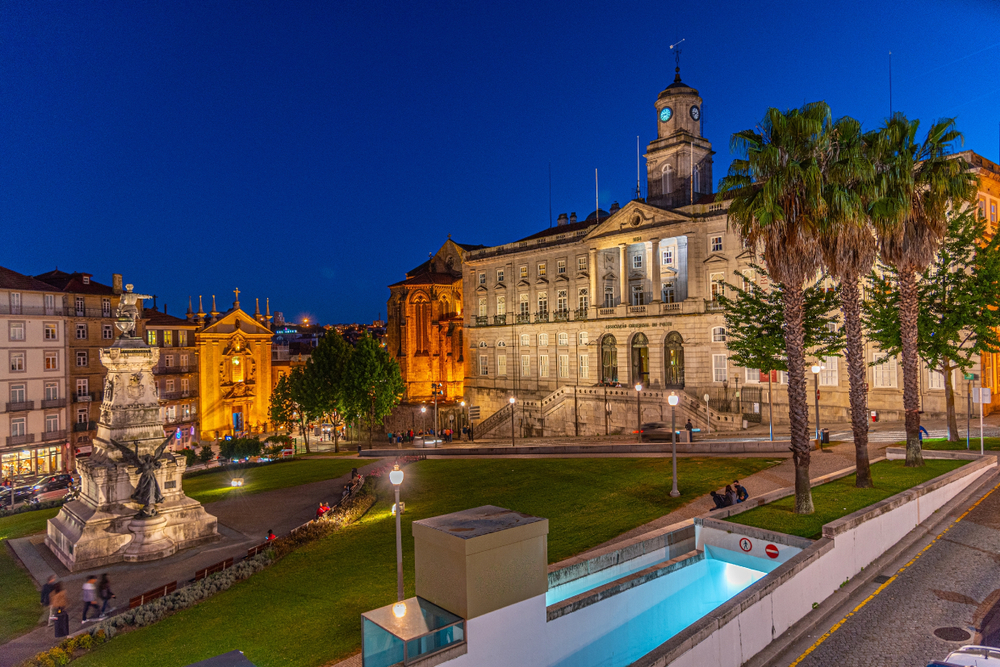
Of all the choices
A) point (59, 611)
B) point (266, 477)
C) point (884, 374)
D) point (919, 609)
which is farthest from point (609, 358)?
point (59, 611)

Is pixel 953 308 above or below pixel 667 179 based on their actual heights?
below

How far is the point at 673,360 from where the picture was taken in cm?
5228

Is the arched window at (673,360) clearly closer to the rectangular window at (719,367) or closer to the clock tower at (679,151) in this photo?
the rectangular window at (719,367)

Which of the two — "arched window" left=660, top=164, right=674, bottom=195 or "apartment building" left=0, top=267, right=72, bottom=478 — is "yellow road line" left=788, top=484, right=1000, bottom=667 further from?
"apartment building" left=0, top=267, right=72, bottom=478

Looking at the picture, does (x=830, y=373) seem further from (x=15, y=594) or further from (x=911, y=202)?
(x=15, y=594)

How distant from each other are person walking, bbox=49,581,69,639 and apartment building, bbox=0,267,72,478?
136ft

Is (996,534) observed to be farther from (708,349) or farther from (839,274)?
(708,349)

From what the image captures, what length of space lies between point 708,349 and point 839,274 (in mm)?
29518

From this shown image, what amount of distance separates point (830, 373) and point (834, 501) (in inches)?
1103

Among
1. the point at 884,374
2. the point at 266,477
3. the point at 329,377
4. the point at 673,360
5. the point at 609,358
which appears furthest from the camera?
the point at 609,358

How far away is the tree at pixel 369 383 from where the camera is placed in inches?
2151

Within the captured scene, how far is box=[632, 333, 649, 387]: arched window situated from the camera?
5430cm

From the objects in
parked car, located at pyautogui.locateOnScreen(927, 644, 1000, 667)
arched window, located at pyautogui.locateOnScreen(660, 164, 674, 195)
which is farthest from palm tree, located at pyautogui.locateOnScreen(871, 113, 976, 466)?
arched window, located at pyautogui.locateOnScreen(660, 164, 674, 195)

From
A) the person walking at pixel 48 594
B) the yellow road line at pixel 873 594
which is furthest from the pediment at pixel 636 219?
the person walking at pixel 48 594
